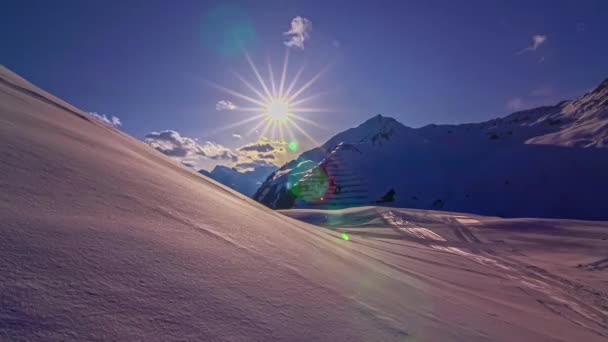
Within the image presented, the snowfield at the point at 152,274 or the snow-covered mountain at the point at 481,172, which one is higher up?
the snow-covered mountain at the point at 481,172

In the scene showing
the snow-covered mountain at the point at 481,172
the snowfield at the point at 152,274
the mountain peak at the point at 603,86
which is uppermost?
the mountain peak at the point at 603,86

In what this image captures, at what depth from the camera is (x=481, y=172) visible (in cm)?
7212

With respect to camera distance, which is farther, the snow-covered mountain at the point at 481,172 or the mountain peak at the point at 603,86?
the mountain peak at the point at 603,86

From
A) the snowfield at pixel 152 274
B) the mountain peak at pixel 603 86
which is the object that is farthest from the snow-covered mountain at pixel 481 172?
the snowfield at pixel 152 274

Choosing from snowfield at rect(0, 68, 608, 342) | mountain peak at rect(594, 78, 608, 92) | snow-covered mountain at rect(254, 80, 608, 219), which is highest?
mountain peak at rect(594, 78, 608, 92)

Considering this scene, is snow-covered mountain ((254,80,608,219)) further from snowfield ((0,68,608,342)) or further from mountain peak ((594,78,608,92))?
snowfield ((0,68,608,342))

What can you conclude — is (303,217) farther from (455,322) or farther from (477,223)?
(455,322)

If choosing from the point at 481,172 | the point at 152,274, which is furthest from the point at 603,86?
the point at 152,274

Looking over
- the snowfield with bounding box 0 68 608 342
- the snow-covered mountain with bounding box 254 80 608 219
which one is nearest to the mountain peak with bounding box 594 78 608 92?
the snow-covered mountain with bounding box 254 80 608 219

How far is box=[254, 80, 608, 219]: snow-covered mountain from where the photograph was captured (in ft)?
184

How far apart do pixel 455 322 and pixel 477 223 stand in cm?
2477

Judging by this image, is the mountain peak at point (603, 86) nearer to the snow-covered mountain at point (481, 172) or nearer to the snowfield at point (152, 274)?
the snow-covered mountain at point (481, 172)

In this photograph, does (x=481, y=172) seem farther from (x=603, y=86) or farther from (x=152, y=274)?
(x=603, y=86)

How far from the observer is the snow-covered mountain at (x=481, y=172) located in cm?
5594
